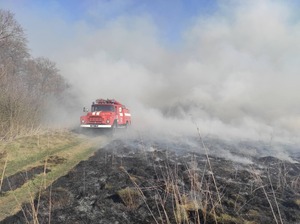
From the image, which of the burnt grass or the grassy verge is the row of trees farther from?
the burnt grass

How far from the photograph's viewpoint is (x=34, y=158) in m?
15.7

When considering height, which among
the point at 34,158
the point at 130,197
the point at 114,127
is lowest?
the point at 130,197

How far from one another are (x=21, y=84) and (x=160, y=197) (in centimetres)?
3249

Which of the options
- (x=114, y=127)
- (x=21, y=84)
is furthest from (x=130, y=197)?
(x=21, y=84)

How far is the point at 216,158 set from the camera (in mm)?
18312

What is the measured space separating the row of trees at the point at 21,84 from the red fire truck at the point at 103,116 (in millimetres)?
3754

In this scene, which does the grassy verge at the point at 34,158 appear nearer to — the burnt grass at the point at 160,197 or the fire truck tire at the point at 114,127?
the burnt grass at the point at 160,197

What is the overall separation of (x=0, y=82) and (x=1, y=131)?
3.97 metres

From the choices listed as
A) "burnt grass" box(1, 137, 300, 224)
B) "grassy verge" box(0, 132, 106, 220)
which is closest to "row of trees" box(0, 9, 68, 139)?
"grassy verge" box(0, 132, 106, 220)

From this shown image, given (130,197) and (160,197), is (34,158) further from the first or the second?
(160,197)

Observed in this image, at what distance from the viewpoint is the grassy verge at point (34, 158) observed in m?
9.59

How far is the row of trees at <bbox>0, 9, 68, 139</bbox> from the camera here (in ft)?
66.4

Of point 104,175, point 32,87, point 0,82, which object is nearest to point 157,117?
point 32,87

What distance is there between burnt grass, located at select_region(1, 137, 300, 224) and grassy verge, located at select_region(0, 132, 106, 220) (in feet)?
1.58
